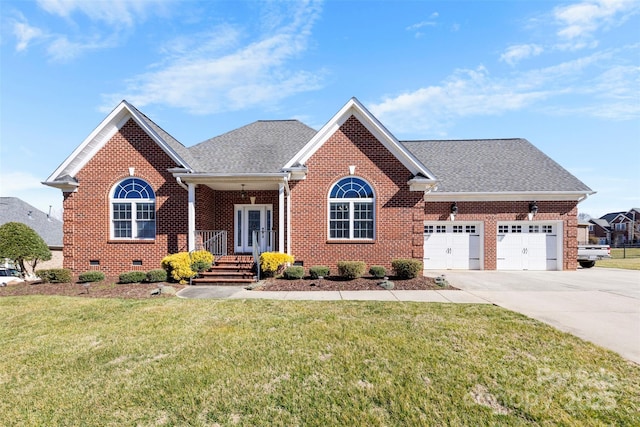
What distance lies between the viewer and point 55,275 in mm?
10969

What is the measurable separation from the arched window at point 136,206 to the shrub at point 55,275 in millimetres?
2051

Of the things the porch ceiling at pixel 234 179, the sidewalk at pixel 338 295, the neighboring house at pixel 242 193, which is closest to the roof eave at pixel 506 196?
the neighboring house at pixel 242 193

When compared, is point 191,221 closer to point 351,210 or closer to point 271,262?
point 271,262

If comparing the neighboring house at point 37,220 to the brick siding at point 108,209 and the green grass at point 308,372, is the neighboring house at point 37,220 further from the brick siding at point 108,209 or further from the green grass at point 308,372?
the green grass at point 308,372

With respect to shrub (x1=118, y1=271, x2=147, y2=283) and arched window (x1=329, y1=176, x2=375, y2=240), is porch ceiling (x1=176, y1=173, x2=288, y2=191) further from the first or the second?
shrub (x1=118, y1=271, x2=147, y2=283)

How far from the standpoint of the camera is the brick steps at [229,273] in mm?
10742

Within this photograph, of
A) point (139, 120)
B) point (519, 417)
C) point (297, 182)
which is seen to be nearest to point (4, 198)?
point (139, 120)

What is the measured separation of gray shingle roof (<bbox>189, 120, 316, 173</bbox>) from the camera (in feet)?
42.6

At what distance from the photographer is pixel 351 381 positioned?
12.8 feet

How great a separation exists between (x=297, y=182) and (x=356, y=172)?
249cm

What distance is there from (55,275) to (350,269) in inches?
424

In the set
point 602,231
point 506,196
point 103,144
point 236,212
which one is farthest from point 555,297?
point 602,231

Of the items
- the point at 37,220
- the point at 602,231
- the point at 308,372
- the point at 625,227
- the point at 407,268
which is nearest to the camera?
the point at 308,372

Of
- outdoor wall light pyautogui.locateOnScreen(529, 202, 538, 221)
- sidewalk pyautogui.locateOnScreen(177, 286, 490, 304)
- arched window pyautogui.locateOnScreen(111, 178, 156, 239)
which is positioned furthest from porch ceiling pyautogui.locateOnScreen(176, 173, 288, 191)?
outdoor wall light pyautogui.locateOnScreen(529, 202, 538, 221)
